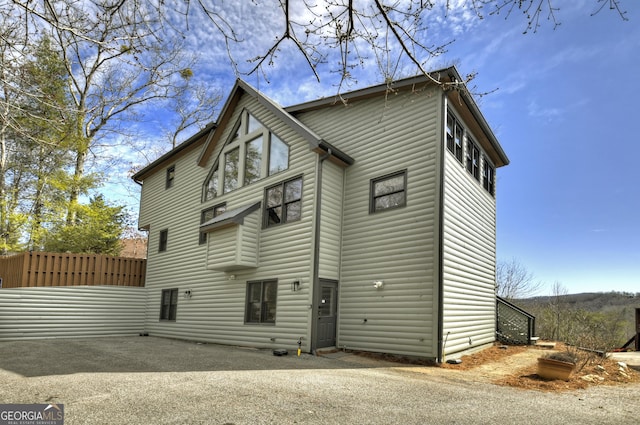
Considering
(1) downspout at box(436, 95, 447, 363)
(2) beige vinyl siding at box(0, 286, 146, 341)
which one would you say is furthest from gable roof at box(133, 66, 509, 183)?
(2) beige vinyl siding at box(0, 286, 146, 341)

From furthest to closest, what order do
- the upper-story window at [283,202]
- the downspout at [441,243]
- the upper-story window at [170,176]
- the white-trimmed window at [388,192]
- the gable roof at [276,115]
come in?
the upper-story window at [170,176] < the upper-story window at [283,202] < the gable roof at [276,115] < the white-trimmed window at [388,192] < the downspout at [441,243]

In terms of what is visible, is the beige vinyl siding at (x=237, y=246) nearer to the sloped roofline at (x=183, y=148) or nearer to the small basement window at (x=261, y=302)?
the small basement window at (x=261, y=302)

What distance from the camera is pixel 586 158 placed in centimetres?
1759

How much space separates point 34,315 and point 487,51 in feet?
51.5

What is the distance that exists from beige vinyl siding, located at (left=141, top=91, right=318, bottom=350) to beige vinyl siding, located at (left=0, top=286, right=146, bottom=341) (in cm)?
78

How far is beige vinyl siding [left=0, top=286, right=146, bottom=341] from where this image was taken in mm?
13433

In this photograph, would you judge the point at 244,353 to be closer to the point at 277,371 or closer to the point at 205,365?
the point at 205,365

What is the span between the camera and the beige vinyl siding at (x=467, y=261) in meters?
9.82

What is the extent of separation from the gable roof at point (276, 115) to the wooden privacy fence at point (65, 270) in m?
5.62

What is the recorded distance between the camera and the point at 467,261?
1129cm

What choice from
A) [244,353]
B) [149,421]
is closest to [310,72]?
[149,421]

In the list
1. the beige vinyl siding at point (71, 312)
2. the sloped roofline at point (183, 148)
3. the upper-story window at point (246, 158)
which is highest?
the sloped roofline at point (183, 148)
